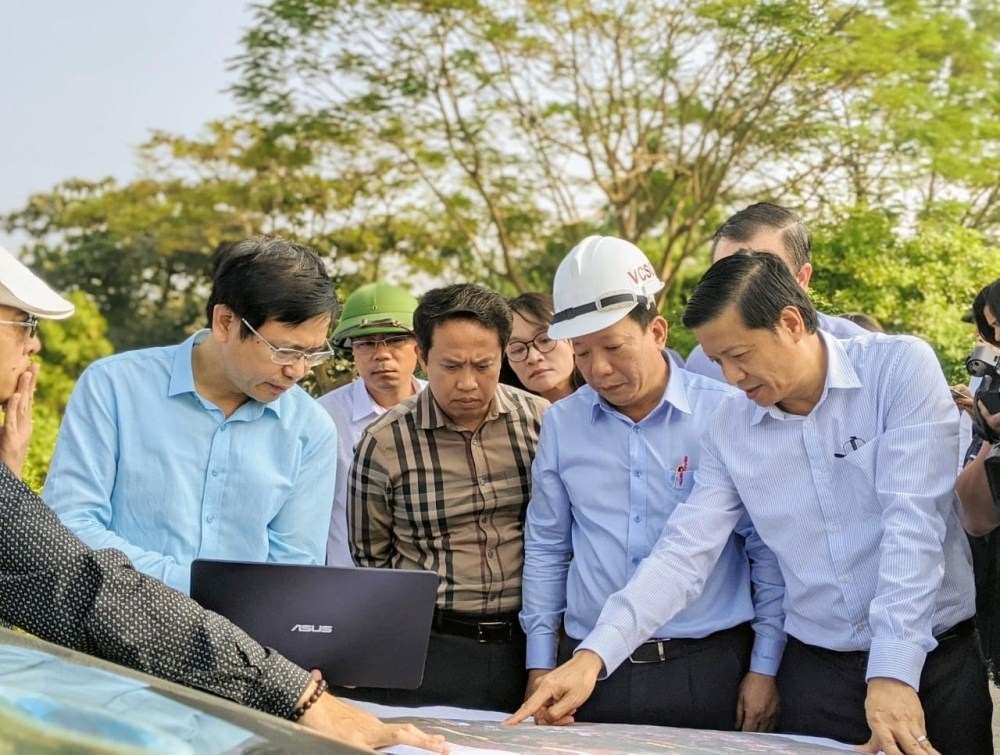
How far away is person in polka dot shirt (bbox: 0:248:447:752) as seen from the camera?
1.93 m

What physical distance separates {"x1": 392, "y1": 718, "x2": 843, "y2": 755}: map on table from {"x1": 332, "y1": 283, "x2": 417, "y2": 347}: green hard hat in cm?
179

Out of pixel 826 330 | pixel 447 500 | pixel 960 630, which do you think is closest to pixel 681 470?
pixel 447 500

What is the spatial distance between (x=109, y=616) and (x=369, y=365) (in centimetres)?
226

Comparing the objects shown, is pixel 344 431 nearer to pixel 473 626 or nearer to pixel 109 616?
pixel 473 626

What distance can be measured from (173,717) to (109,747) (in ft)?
0.57

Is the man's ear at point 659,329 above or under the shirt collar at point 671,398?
above

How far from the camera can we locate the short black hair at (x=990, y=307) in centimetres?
297

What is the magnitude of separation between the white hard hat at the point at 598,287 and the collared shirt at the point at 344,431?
1.15 m

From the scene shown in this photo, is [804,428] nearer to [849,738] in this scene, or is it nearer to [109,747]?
[849,738]

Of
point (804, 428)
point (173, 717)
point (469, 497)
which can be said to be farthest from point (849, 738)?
point (173, 717)

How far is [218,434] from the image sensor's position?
271 cm

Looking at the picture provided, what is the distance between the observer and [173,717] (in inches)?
60.8

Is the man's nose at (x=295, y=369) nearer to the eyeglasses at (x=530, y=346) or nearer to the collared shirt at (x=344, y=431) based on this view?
the collared shirt at (x=344, y=431)

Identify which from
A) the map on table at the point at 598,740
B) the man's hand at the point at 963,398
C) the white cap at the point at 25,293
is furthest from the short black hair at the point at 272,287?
the man's hand at the point at 963,398
